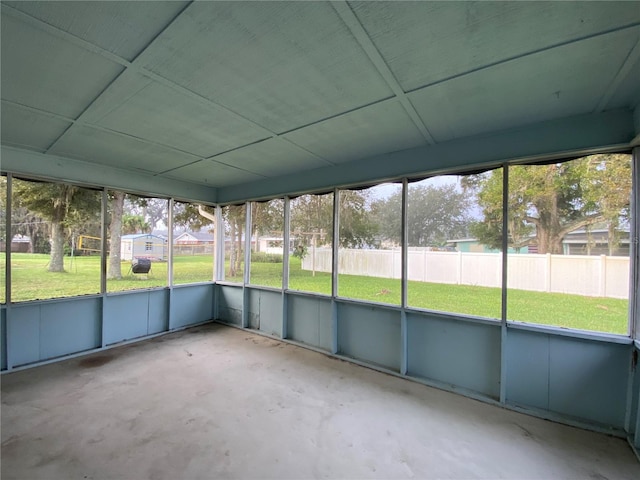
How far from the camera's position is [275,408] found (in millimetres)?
2430

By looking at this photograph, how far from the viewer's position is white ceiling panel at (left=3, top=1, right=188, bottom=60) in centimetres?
123

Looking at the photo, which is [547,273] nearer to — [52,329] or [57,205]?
[52,329]

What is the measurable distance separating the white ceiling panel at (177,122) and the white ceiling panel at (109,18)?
0.43 meters

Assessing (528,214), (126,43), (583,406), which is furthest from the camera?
(528,214)

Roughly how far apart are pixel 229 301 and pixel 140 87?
3.86 metres

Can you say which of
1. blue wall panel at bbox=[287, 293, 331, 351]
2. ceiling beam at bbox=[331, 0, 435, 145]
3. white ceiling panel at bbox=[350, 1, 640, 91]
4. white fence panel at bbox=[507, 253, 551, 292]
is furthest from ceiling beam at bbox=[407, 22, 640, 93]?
blue wall panel at bbox=[287, 293, 331, 351]

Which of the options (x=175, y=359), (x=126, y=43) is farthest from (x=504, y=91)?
(x=175, y=359)

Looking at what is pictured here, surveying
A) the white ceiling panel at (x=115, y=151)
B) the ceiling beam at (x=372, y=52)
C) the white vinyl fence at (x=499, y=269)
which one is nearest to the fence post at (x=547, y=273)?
the white vinyl fence at (x=499, y=269)

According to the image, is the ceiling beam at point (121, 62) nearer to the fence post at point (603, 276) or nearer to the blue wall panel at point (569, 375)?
the fence post at point (603, 276)

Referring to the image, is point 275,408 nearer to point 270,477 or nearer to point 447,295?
point 270,477

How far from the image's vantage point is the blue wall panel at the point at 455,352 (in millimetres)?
2648

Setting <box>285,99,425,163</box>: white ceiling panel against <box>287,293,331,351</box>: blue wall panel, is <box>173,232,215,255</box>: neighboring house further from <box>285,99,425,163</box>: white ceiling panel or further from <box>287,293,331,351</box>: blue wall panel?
<box>285,99,425,163</box>: white ceiling panel

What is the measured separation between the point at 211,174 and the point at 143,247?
1644 mm

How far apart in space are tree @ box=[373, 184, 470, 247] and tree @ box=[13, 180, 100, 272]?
411cm
